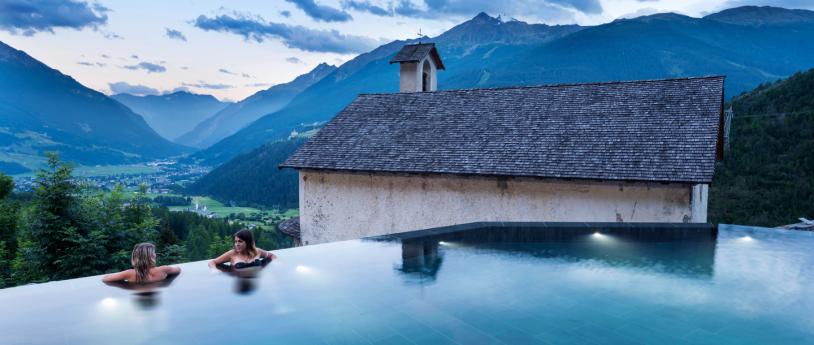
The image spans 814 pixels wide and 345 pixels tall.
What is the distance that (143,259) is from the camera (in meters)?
5.92

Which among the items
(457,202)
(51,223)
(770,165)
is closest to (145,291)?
(51,223)

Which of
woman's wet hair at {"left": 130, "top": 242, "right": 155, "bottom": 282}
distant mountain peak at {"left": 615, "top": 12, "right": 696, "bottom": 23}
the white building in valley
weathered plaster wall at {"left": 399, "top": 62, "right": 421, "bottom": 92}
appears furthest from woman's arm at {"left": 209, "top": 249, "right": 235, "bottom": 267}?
distant mountain peak at {"left": 615, "top": 12, "right": 696, "bottom": 23}

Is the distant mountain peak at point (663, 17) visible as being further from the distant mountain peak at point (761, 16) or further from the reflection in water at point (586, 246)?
the reflection in water at point (586, 246)

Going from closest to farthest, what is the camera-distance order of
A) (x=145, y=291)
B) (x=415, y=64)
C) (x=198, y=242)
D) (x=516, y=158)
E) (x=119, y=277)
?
(x=145, y=291) → (x=119, y=277) → (x=516, y=158) → (x=415, y=64) → (x=198, y=242)

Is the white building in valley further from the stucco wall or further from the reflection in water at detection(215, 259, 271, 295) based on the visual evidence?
the reflection in water at detection(215, 259, 271, 295)

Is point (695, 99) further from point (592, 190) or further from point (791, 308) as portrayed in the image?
point (791, 308)

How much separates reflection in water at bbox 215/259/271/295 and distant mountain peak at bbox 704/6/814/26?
202 m

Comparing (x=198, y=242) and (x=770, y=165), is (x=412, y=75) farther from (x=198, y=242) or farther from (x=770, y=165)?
(x=198, y=242)

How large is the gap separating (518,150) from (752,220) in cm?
1754

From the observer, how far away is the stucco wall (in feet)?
38.3

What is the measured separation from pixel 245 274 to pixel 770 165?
3101 centimetres

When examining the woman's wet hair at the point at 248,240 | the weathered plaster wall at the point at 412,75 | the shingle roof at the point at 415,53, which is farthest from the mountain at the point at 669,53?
the woman's wet hair at the point at 248,240

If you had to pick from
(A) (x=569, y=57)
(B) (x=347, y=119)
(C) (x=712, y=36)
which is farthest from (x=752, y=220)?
(C) (x=712, y=36)

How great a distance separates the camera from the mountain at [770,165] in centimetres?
2452
